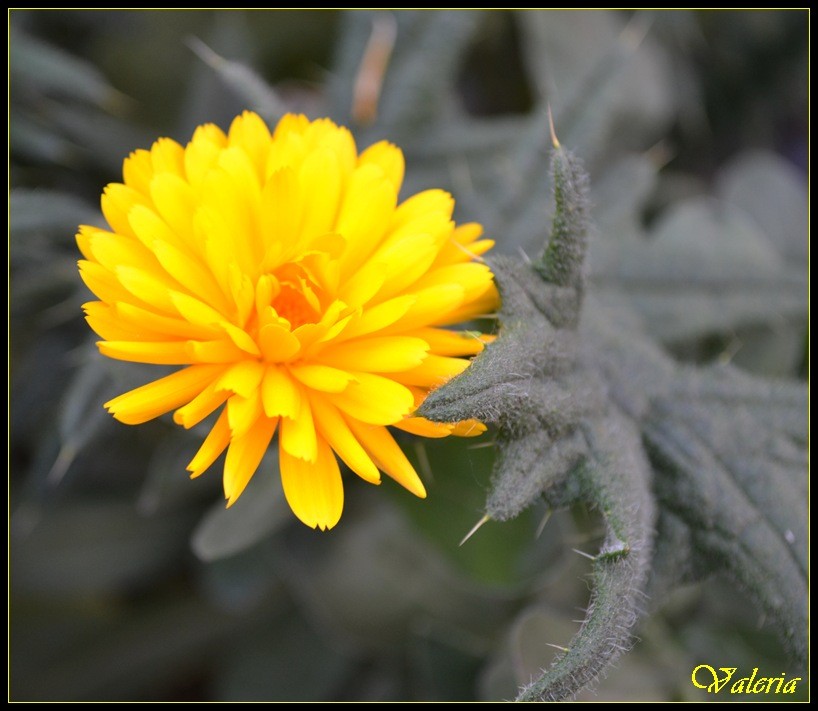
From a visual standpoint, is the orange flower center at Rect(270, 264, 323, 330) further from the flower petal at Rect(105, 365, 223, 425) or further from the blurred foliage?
the blurred foliage

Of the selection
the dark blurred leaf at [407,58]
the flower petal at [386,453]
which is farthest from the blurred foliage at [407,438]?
the flower petal at [386,453]

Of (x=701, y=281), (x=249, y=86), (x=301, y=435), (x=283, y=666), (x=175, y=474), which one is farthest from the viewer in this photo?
(x=283, y=666)

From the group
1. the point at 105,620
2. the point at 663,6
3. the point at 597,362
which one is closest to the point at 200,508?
the point at 105,620

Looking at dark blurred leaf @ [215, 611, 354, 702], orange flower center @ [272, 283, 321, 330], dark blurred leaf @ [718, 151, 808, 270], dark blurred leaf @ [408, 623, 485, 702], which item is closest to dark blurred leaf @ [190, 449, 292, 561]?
orange flower center @ [272, 283, 321, 330]

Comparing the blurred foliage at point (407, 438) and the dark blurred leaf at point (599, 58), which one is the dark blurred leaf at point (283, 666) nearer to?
the blurred foliage at point (407, 438)

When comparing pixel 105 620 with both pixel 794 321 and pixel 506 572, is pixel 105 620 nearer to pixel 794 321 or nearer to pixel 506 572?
pixel 506 572

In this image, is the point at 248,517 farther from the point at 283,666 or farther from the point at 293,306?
the point at 283,666

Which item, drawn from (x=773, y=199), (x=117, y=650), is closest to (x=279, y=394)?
(x=117, y=650)
